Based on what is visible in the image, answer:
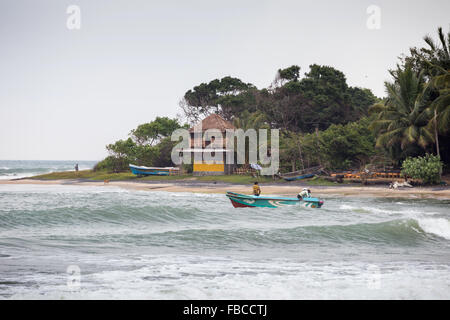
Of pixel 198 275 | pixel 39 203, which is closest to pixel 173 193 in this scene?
pixel 39 203

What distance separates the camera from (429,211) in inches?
741

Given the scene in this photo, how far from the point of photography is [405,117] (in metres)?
28.0

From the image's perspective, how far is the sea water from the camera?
798 centimetres

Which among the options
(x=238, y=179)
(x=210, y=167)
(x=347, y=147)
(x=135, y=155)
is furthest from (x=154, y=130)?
(x=347, y=147)

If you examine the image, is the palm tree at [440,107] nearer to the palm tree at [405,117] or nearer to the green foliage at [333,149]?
the palm tree at [405,117]

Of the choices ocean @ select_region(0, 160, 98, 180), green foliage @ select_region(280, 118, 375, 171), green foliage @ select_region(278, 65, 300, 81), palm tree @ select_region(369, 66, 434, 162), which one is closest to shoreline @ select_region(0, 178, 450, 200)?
palm tree @ select_region(369, 66, 434, 162)

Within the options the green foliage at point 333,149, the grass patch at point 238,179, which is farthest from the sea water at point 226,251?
the grass patch at point 238,179

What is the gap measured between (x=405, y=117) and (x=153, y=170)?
21117 millimetres

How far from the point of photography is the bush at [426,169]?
26109 mm

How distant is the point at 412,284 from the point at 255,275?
2.79m

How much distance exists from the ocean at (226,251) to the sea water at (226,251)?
26mm

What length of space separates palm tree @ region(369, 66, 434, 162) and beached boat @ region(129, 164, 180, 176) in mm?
17480

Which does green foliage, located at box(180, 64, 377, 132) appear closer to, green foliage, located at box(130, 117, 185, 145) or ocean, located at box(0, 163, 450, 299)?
green foliage, located at box(130, 117, 185, 145)

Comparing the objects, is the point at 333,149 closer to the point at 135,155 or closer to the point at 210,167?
the point at 210,167
